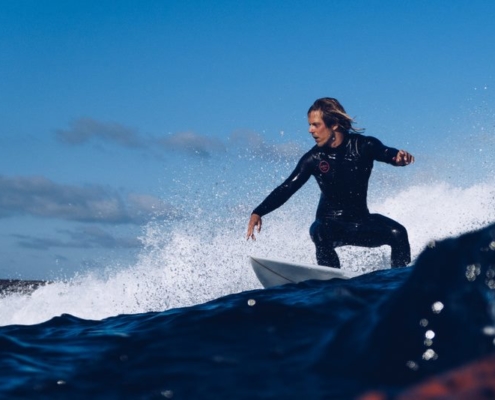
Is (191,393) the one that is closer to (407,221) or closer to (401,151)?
(401,151)

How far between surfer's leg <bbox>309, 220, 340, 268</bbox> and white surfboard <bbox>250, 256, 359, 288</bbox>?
0.48 metres

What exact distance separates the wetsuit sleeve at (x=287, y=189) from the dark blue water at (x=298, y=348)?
3425 mm

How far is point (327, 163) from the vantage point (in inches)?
317

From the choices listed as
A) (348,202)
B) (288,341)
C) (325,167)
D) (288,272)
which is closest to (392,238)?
(348,202)

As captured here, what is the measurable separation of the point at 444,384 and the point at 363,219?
6.64m

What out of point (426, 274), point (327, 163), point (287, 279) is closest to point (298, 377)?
point (426, 274)

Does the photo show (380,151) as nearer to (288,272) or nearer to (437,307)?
(288,272)

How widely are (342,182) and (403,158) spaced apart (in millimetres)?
816

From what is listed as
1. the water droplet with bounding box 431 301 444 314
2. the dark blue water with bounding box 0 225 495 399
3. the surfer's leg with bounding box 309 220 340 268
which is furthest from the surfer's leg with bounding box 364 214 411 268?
the water droplet with bounding box 431 301 444 314

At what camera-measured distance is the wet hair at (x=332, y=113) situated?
26.5ft

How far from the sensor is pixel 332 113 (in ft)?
26.5

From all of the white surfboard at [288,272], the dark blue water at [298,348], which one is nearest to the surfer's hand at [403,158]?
the white surfboard at [288,272]

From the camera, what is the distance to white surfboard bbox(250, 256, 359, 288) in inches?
286

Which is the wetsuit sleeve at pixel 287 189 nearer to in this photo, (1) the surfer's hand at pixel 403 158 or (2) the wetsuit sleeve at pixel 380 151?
(2) the wetsuit sleeve at pixel 380 151
